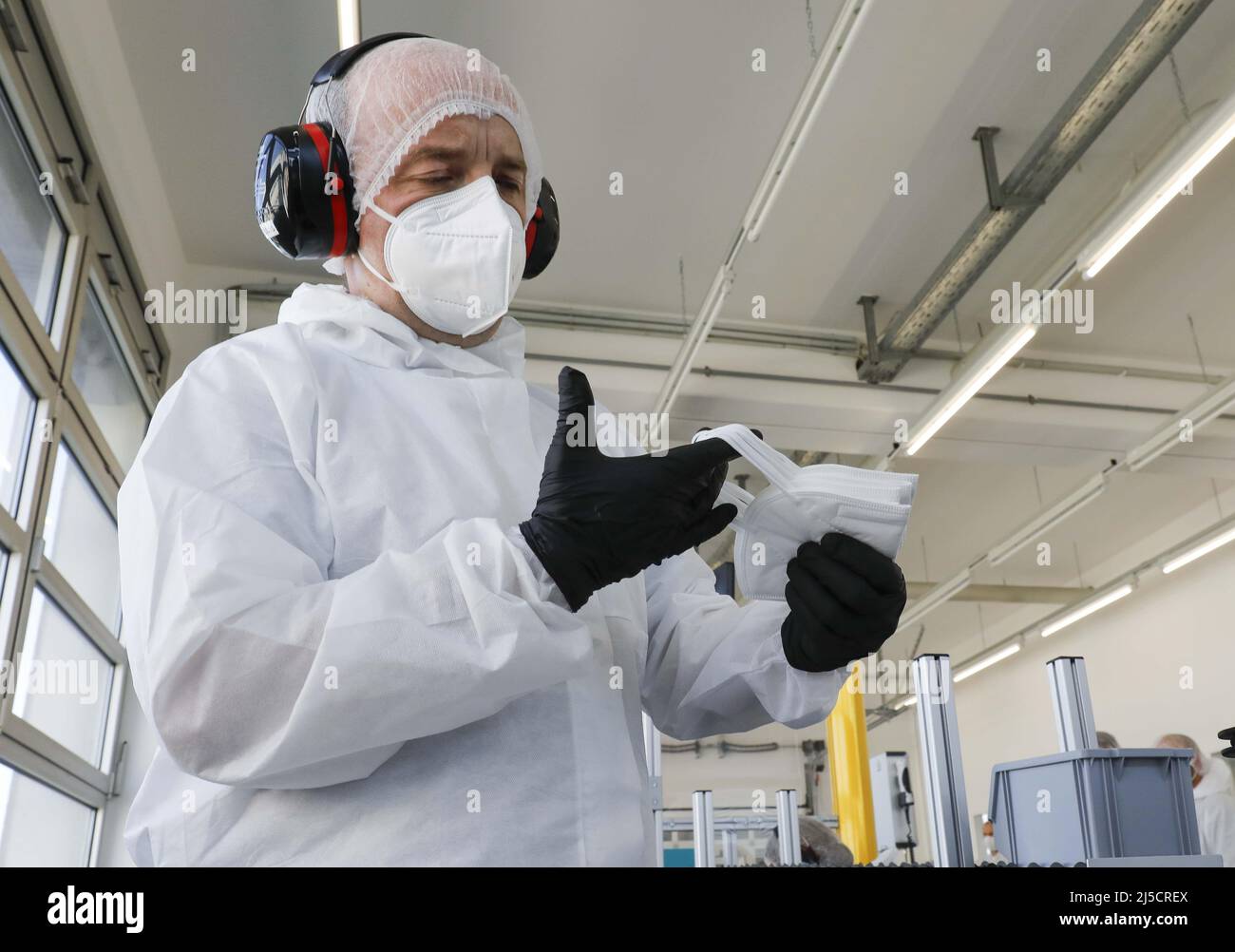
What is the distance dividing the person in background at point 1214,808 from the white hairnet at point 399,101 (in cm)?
584

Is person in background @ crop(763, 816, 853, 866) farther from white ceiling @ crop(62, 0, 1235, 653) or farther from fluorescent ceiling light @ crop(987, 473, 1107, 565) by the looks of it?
fluorescent ceiling light @ crop(987, 473, 1107, 565)

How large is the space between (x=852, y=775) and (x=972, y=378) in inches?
139

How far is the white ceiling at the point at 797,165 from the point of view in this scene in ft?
16.9

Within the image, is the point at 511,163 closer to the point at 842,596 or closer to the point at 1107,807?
the point at 842,596

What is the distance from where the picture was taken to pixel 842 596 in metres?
1.17

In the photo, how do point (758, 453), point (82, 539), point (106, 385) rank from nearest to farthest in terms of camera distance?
1. point (758, 453)
2. point (82, 539)
3. point (106, 385)

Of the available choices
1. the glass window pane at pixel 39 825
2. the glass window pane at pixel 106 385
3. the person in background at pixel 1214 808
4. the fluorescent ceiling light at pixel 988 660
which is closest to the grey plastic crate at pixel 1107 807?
the glass window pane at pixel 39 825

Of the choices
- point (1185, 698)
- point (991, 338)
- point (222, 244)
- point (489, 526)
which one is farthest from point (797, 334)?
point (489, 526)

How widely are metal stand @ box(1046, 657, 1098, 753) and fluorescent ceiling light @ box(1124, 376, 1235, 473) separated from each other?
5326mm

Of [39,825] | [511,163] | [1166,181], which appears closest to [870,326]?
[1166,181]

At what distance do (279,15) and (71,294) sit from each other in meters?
1.72

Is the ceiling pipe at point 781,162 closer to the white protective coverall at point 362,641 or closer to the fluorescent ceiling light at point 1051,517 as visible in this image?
the white protective coverall at point 362,641

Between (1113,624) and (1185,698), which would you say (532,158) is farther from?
(1113,624)

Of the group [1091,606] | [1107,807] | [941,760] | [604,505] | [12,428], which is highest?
[1091,606]
